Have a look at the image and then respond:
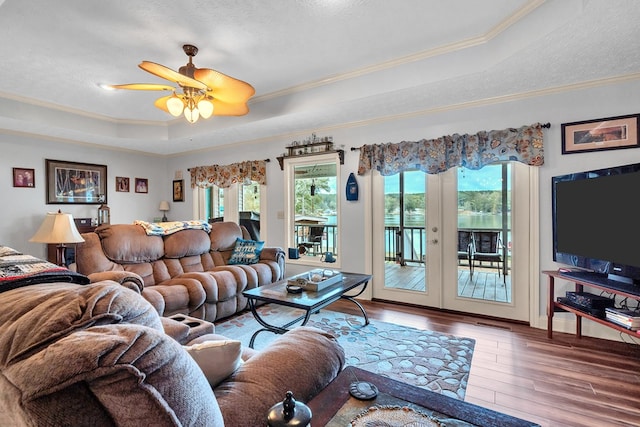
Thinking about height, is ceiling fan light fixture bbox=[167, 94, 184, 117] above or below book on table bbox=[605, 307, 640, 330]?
above

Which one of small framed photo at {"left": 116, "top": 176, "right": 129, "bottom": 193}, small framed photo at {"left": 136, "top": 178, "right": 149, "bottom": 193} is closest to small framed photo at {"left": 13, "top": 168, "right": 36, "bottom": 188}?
small framed photo at {"left": 116, "top": 176, "right": 129, "bottom": 193}

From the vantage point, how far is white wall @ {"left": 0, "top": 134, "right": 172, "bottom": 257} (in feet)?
14.1

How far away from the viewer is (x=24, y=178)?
4449 millimetres

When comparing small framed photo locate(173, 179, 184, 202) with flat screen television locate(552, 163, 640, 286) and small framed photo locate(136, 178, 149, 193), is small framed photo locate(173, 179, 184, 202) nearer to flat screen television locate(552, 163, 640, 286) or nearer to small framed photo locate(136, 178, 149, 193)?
small framed photo locate(136, 178, 149, 193)

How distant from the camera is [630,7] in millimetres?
1818

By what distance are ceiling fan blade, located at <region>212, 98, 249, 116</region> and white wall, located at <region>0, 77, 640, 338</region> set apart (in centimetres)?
155

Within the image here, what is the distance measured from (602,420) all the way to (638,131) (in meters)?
2.37

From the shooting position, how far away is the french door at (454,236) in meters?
3.22

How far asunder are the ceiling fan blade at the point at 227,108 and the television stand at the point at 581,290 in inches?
127

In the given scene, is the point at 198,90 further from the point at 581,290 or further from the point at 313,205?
the point at 581,290

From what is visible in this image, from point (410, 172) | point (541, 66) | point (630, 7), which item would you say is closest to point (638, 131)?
point (541, 66)

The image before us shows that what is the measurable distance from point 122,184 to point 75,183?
713 millimetres

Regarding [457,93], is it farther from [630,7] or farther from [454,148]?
[630,7]

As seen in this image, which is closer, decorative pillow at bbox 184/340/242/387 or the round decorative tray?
the round decorative tray
